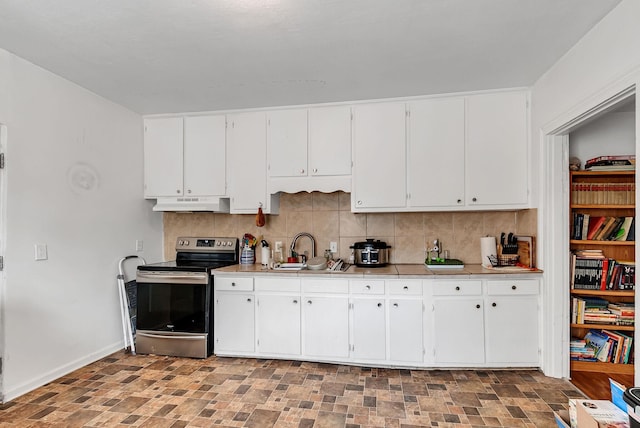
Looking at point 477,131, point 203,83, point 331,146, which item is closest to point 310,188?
point 331,146

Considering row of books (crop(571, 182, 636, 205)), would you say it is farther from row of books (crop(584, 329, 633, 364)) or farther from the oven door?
the oven door

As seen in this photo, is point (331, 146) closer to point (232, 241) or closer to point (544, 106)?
point (232, 241)

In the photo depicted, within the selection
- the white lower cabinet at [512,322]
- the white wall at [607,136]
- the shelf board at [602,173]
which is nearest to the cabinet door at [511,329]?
the white lower cabinet at [512,322]

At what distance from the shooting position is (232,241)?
3.93 metres

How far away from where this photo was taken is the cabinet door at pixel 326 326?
312 centimetres

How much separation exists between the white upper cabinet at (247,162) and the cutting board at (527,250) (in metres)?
2.37

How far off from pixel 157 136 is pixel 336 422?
324 cm

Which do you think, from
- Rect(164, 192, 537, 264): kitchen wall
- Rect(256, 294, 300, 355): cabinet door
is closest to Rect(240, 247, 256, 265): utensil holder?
Rect(164, 192, 537, 264): kitchen wall

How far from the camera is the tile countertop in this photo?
2.96 meters

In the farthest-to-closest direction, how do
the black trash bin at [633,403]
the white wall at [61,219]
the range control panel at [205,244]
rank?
the range control panel at [205,244] → the white wall at [61,219] → the black trash bin at [633,403]

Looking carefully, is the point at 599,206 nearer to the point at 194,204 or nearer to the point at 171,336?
the point at 194,204

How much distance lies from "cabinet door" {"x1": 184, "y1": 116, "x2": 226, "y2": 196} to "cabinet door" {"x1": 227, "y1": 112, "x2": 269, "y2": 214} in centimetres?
9

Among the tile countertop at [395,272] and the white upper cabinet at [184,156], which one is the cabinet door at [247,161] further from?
the tile countertop at [395,272]

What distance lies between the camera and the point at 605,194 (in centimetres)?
294
